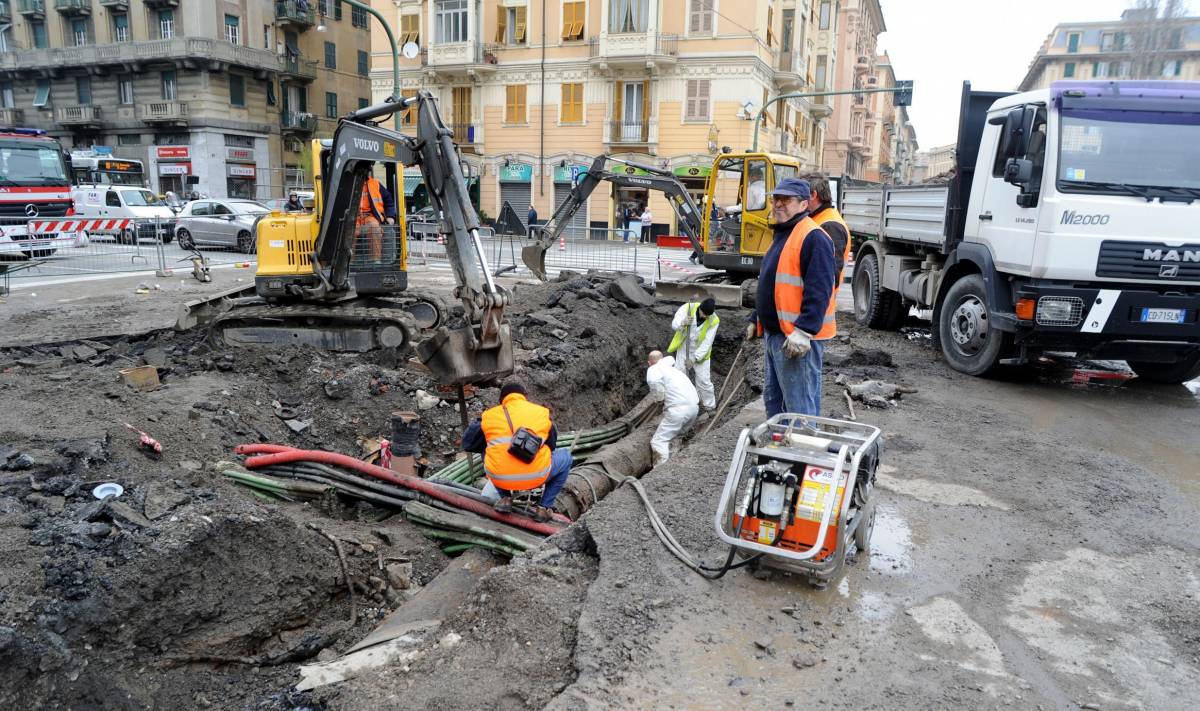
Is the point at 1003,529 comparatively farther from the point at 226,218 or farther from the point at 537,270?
the point at 226,218

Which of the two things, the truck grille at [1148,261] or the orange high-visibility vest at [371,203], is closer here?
the truck grille at [1148,261]

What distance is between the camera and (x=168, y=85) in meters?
39.7

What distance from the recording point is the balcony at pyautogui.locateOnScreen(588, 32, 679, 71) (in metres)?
32.7

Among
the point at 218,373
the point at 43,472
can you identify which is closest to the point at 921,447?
the point at 43,472

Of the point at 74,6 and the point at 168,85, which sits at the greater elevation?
the point at 74,6

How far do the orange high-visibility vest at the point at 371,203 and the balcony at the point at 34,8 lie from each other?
→ 149 feet

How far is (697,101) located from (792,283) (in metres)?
30.0

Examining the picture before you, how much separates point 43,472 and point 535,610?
3.95 meters

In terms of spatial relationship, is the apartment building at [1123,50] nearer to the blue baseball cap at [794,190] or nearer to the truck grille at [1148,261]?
the truck grille at [1148,261]

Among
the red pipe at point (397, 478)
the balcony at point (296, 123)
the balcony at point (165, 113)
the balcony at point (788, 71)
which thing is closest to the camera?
the red pipe at point (397, 478)

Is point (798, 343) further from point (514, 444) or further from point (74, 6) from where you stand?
point (74, 6)

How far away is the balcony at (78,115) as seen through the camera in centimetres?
4138

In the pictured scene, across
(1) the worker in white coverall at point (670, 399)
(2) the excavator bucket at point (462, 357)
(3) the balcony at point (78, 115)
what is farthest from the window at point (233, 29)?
(2) the excavator bucket at point (462, 357)

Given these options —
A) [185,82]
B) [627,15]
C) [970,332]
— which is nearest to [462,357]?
[970,332]
